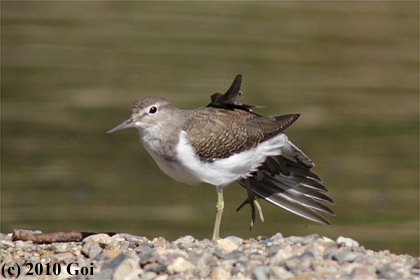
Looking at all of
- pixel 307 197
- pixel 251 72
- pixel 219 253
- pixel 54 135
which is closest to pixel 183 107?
pixel 251 72

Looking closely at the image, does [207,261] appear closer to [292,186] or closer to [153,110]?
[153,110]

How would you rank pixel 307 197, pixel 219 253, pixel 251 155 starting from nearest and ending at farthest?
pixel 219 253
pixel 251 155
pixel 307 197

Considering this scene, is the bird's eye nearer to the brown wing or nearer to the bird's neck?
the bird's neck

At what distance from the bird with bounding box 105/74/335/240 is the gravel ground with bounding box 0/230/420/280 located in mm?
951

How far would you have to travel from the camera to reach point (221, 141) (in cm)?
594

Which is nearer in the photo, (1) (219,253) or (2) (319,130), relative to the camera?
(1) (219,253)

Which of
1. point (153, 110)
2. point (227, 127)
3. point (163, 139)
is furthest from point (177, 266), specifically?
point (227, 127)

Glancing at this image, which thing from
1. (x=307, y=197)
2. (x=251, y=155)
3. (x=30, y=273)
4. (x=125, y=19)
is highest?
(x=125, y=19)

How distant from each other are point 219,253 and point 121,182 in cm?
719

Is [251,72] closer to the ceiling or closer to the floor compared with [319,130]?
closer to the ceiling

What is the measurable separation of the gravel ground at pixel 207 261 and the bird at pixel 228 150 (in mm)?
951

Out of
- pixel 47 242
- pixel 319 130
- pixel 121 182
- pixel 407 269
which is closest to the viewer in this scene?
pixel 407 269

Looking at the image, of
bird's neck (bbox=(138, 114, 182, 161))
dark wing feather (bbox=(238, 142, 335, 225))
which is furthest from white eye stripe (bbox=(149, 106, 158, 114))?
dark wing feather (bbox=(238, 142, 335, 225))

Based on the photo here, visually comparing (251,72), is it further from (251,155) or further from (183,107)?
(251,155)
